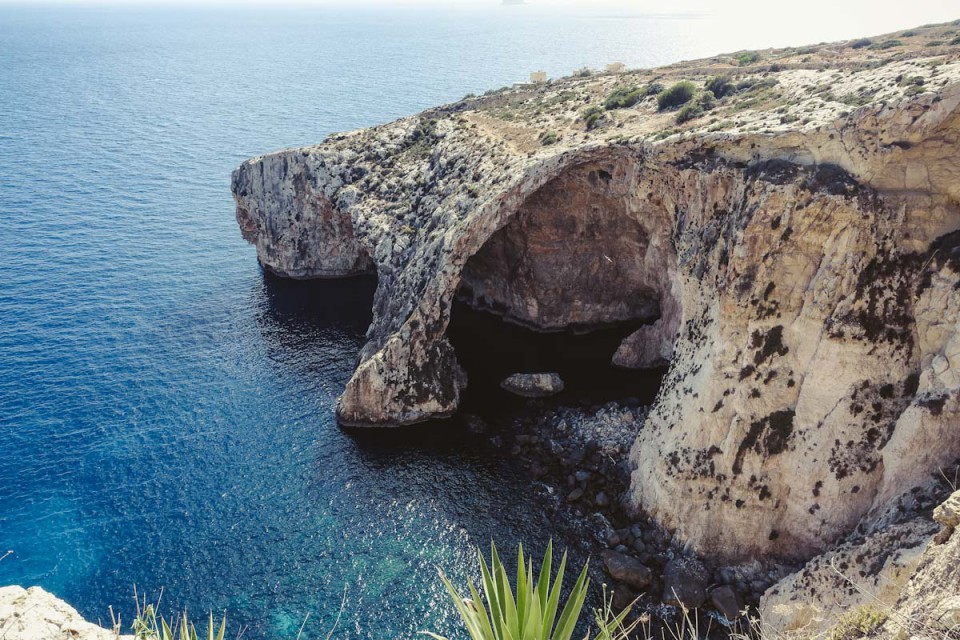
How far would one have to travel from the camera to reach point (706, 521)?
38.7 metres

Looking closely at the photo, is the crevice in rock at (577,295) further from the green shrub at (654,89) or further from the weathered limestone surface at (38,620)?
the weathered limestone surface at (38,620)

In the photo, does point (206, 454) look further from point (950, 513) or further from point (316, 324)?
point (950, 513)

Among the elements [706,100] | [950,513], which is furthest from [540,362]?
[950,513]

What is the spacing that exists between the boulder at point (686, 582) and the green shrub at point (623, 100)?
40108 millimetres

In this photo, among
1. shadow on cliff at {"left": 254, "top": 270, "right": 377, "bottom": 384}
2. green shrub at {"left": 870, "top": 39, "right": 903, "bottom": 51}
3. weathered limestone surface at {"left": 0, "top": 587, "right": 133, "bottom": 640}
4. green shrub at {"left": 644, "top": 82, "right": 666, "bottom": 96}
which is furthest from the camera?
green shrub at {"left": 644, "top": 82, "right": 666, "bottom": 96}

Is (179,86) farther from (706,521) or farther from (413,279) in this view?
(706,521)

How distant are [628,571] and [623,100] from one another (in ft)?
136

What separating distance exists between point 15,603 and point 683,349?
36.2m

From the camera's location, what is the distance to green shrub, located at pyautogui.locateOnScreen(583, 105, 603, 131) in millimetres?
59000

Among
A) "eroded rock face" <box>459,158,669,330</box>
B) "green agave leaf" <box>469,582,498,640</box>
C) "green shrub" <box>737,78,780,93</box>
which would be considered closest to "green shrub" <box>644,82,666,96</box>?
"green shrub" <box>737,78,780,93</box>

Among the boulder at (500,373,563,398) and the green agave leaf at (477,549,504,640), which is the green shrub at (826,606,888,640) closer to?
the green agave leaf at (477,549,504,640)

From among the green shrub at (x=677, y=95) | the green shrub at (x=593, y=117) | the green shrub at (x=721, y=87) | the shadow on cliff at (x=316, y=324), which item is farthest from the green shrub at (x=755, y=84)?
the shadow on cliff at (x=316, y=324)

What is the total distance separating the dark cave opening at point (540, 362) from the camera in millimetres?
55344

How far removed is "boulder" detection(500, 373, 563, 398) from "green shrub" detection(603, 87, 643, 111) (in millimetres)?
25067
